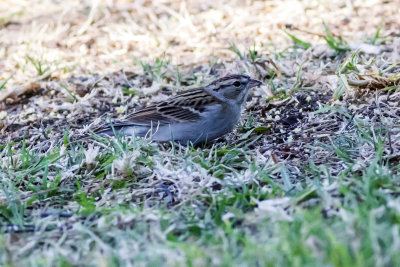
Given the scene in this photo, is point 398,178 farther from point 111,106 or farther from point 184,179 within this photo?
point 111,106

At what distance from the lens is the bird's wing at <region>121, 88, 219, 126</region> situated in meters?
5.45

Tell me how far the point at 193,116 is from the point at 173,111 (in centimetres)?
20

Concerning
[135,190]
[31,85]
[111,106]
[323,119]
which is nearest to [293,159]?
[323,119]

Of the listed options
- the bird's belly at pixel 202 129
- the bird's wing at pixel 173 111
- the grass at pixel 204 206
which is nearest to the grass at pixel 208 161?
the grass at pixel 204 206

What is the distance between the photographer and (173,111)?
5527 mm

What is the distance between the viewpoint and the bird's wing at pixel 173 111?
17.9 feet

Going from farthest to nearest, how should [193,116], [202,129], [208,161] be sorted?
[193,116]
[202,129]
[208,161]

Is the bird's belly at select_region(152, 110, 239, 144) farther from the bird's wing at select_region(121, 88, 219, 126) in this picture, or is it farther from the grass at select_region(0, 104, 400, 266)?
the grass at select_region(0, 104, 400, 266)

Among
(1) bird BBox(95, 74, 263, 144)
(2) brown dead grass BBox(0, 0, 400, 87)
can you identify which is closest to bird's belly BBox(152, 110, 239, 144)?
(1) bird BBox(95, 74, 263, 144)

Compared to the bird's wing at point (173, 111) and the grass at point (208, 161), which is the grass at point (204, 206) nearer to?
the grass at point (208, 161)

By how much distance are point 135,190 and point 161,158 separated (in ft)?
1.30

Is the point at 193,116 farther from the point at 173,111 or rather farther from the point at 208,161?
the point at 208,161

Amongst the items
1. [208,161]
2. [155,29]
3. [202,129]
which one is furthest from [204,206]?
[155,29]

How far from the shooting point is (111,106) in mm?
6457
